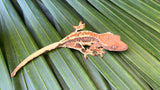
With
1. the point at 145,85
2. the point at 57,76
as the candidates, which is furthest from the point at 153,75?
the point at 57,76

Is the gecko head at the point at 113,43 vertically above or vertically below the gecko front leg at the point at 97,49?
above

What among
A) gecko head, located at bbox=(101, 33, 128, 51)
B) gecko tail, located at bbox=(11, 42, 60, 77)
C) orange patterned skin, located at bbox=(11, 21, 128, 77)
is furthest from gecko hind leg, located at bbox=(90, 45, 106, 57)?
gecko tail, located at bbox=(11, 42, 60, 77)

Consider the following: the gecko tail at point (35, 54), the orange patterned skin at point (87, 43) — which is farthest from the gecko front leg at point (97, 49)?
the gecko tail at point (35, 54)

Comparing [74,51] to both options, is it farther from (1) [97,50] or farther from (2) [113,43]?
(2) [113,43]

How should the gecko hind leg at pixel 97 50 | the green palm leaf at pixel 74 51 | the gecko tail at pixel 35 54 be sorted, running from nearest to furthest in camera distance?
the green palm leaf at pixel 74 51 → the gecko tail at pixel 35 54 → the gecko hind leg at pixel 97 50

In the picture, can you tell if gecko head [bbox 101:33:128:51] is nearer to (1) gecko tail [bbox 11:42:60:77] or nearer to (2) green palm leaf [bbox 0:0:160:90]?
(2) green palm leaf [bbox 0:0:160:90]

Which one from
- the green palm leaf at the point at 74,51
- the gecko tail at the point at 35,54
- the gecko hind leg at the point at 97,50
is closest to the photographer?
the green palm leaf at the point at 74,51

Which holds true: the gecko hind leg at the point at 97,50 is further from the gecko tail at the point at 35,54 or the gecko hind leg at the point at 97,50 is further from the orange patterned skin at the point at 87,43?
the gecko tail at the point at 35,54

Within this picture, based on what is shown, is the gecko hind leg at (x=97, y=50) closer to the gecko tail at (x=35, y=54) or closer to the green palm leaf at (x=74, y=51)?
the green palm leaf at (x=74, y=51)

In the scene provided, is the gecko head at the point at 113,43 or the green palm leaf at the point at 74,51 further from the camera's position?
the gecko head at the point at 113,43
